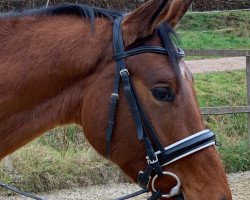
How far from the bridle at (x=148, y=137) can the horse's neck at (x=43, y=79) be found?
0.53 feet

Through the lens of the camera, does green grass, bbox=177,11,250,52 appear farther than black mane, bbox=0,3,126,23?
Yes

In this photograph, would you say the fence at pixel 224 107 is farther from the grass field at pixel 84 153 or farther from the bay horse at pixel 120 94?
the bay horse at pixel 120 94

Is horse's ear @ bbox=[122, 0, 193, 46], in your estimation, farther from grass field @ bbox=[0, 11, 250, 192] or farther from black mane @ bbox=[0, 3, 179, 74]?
grass field @ bbox=[0, 11, 250, 192]

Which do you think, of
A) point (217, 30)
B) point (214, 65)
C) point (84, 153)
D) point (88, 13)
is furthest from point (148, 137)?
point (217, 30)

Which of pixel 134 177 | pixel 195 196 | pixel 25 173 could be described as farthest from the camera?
pixel 25 173

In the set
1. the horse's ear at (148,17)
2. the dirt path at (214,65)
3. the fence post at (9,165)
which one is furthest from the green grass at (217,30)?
the horse's ear at (148,17)

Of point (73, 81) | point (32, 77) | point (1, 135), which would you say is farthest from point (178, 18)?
point (1, 135)

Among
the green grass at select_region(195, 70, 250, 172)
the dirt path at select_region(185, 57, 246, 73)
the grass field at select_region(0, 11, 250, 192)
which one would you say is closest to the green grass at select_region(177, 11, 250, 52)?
the dirt path at select_region(185, 57, 246, 73)

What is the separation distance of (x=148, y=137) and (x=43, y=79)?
66 centimetres

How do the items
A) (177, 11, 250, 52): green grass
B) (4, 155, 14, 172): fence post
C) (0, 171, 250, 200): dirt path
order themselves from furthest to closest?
(177, 11, 250, 52): green grass
(4, 155, 14, 172): fence post
(0, 171, 250, 200): dirt path

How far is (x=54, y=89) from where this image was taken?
8.98ft

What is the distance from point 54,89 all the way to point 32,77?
135mm

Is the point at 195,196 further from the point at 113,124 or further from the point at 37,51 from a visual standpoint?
the point at 37,51

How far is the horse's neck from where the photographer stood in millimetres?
2709
